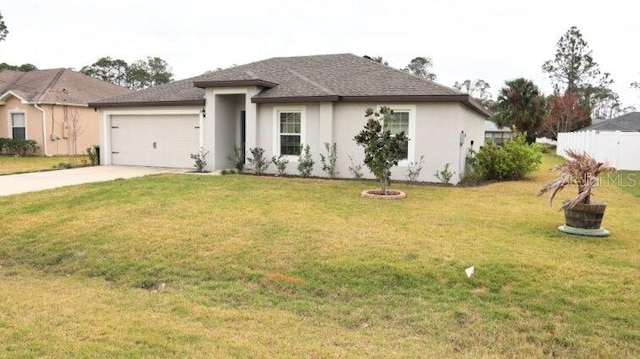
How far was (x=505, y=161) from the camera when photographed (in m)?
14.7

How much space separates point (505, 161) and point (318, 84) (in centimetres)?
624

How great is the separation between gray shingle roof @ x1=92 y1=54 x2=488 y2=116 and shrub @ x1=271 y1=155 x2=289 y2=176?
1.80 m

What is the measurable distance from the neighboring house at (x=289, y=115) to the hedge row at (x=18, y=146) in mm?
8302

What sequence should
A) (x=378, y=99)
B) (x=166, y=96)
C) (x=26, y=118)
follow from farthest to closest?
(x=26, y=118), (x=166, y=96), (x=378, y=99)

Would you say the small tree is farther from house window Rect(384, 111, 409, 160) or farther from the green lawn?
the green lawn

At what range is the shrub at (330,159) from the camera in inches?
555

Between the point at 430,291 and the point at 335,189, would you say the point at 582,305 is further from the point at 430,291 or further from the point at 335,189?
the point at 335,189

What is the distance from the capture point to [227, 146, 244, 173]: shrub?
15.4m

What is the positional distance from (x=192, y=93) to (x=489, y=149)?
10.1m

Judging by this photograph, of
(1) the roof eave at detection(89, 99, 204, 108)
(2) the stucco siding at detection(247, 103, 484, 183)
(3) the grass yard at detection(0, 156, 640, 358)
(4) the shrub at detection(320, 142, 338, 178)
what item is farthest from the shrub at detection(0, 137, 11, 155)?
(4) the shrub at detection(320, 142, 338, 178)

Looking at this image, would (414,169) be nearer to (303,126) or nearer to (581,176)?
(303,126)

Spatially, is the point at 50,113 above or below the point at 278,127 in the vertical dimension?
above

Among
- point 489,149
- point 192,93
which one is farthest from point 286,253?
point 192,93

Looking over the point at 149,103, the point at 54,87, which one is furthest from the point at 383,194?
the point at 54,87
